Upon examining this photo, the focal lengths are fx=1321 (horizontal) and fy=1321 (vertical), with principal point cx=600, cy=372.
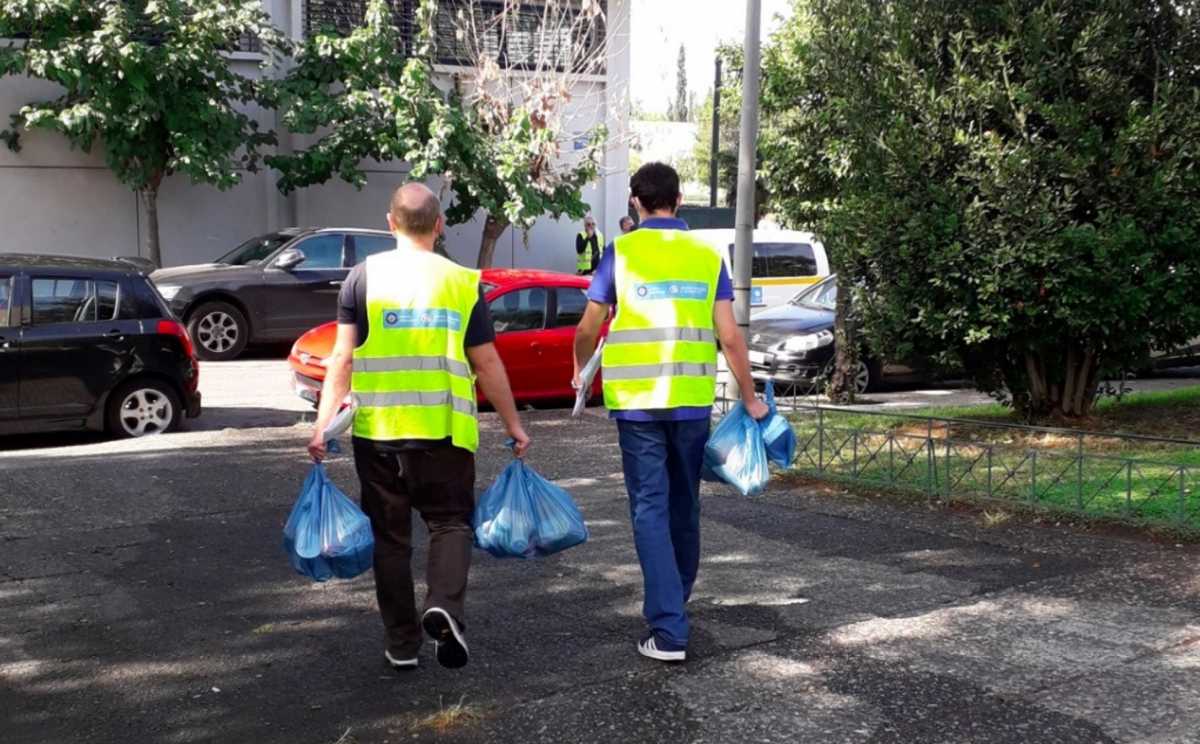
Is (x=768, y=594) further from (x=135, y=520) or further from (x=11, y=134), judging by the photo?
(x=11, y=134)

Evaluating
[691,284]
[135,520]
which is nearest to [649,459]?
[691,284]

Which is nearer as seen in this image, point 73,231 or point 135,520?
point 135,520

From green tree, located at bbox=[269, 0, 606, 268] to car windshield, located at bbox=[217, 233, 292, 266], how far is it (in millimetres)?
2715

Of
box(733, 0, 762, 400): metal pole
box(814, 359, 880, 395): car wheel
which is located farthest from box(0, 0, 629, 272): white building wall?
box(733, 0, 762, 400): metal pole

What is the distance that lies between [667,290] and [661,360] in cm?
27

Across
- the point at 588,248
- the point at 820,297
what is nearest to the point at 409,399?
the point at 820,297

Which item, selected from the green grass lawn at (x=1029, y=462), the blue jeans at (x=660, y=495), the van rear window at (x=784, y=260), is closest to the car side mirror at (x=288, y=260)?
the van rear window at (x=784, y=260)

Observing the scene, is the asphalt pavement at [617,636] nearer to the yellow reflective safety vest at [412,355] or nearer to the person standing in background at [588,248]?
the yellow reflective safety vest at [412,355]

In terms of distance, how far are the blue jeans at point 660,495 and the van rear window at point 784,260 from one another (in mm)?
14093

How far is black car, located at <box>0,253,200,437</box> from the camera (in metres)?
10.0

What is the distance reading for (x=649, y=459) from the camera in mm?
5031

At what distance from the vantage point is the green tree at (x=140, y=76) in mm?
17672

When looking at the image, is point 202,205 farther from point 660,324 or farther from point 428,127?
point 660,324

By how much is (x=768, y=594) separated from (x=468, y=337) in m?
2.05
